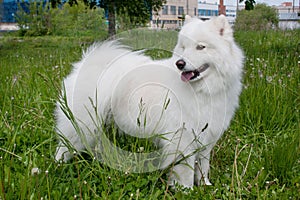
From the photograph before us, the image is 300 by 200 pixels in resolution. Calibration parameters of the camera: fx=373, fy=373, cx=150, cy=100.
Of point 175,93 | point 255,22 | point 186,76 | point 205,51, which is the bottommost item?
point 175,93

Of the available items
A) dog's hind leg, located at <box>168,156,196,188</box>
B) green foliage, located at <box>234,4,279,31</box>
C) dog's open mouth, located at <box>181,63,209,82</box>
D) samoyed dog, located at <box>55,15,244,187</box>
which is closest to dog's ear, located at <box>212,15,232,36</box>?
samoyed dog, located at <box>55,15,244,187</box>

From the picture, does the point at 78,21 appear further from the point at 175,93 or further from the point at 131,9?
the point at 175,93

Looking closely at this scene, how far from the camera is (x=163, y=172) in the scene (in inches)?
83.3

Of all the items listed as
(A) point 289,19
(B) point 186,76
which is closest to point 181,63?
(B) point 186,76

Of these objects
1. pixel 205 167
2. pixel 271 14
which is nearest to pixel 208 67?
A: pixel 205 167

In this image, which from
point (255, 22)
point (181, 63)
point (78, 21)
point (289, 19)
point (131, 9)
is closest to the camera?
point (181, 63)

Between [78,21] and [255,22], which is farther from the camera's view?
[78,21]

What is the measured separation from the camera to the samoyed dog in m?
2.00

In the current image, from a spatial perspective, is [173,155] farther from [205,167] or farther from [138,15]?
[138,15]

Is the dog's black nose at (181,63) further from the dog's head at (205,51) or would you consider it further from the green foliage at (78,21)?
the green foliage at (78,21)

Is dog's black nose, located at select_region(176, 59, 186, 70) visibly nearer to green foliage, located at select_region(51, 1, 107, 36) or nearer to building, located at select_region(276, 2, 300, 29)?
building, located at select_region(276, 2, 300, 29)

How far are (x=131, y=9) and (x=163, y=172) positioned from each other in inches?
263

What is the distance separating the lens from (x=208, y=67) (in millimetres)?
2025

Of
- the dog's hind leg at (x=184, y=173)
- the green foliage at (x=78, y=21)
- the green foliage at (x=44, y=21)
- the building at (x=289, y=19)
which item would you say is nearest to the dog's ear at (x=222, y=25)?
the dog's hind leg at (x=184, y=173)
